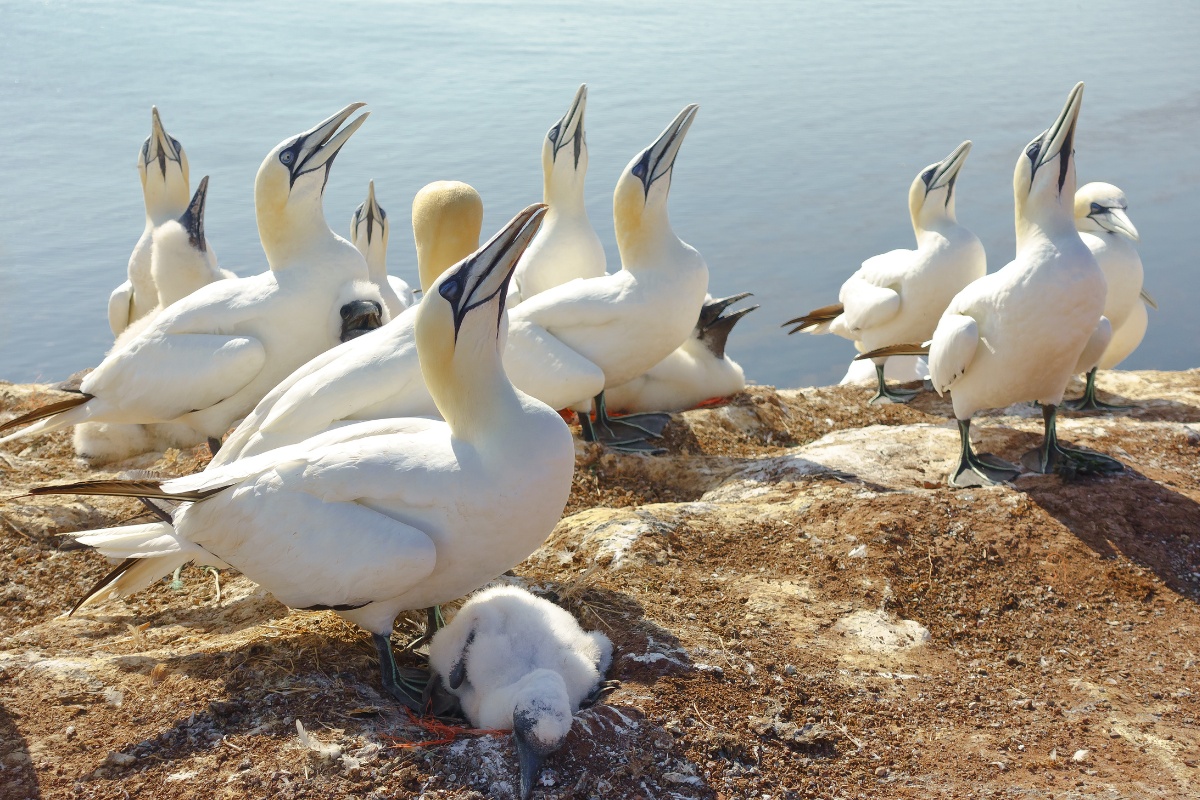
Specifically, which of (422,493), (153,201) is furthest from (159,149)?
(422,493)

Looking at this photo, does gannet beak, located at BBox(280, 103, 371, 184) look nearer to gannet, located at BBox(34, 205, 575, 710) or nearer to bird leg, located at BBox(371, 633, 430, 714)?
gannet, located at BBox(34, 205, 575, 710)

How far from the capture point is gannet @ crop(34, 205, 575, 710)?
9.87 feet

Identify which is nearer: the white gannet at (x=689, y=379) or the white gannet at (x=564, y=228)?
the white gannet at (x=689, y=379)

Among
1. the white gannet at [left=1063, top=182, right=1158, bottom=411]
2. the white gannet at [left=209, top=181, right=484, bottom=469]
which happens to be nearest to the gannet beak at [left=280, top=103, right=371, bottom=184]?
the white gannet at [left=209, top=181, right=484, bottom=469]

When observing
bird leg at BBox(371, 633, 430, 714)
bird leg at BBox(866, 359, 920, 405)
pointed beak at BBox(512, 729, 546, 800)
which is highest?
pointed beak at BBox(512, 729, 546, 800)

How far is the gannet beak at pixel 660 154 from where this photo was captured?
5824 mm

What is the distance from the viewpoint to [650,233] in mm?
5730

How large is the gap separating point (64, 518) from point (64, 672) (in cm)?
162

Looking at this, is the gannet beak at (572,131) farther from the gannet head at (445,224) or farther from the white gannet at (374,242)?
the gannet head at (445,224)

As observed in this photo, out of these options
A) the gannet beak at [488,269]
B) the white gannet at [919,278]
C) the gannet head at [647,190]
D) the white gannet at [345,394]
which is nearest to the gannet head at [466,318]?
the gannet beak at [488,269]

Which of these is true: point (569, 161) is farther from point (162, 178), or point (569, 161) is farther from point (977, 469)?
point (977, 469)

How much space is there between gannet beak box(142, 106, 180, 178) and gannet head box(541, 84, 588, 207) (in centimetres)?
248

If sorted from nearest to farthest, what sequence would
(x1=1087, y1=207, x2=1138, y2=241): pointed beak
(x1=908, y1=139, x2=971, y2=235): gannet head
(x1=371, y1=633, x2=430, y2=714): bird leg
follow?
1. (x1=371, y1=633, x2=430, y2=714): bird leg
2. (x1=1087, y1=207, x2=1138, y2=241): pointed beak
3. (x1=908, y1=139, x2=971, y2=235): gannet head

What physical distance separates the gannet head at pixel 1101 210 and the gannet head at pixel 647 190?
271cm
